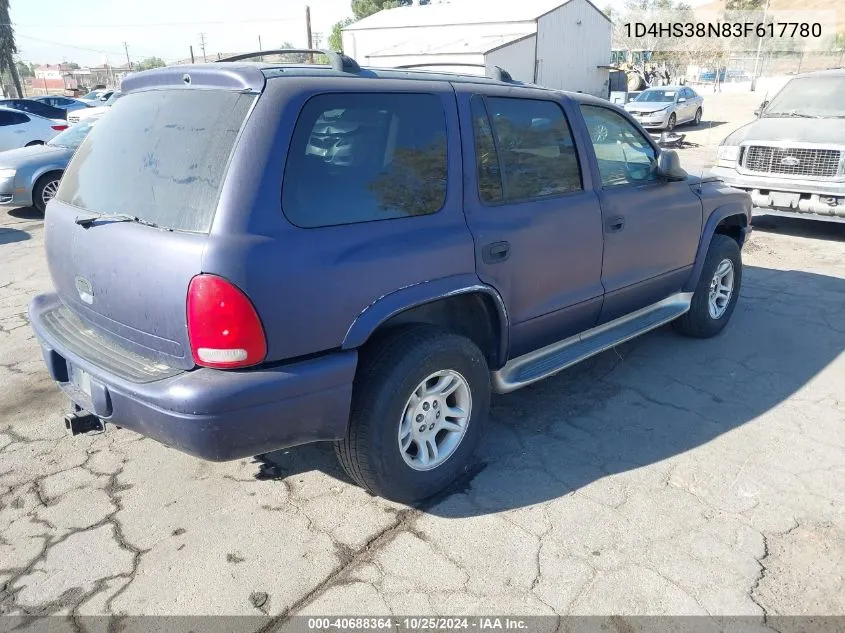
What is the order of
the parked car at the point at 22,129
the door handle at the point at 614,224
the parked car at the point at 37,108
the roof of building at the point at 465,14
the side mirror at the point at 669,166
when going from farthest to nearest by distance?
1. the roof of building at the point at 465,14
2. the parked car at the point at 37,108
3. the parked car at the point at 22,129
4. the side mirror at the point at 669,166
5. the door handle at the point at 614,224

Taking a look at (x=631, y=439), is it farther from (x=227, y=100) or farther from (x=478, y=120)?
(x=227, y=100)

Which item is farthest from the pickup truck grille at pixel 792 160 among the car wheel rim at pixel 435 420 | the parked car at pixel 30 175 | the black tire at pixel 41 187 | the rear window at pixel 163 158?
the black tire at pixel 41 187

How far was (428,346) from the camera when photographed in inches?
111

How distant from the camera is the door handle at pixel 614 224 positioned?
375cm

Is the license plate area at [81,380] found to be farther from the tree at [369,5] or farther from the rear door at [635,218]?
the tree at [369,5]

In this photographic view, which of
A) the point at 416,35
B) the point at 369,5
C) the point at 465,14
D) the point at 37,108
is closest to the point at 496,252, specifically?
the point at 37,108

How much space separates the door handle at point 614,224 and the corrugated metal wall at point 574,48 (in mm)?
32790

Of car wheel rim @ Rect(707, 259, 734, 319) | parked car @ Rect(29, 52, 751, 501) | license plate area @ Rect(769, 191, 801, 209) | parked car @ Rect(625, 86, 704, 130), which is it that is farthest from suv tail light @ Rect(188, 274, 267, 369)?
parked car @ Rect(625, 86, 704, 130)

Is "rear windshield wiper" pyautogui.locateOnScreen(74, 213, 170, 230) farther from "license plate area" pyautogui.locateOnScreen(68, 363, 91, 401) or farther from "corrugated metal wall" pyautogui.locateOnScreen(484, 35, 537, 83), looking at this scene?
"corrugated metal wall" pyautogui.locateOnScreen(484, 35, 537, 83)

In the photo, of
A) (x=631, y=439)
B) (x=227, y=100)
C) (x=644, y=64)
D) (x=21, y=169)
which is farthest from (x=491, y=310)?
(x=644, y=64)

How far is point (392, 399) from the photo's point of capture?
2.73m

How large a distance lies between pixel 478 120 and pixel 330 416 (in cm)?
157

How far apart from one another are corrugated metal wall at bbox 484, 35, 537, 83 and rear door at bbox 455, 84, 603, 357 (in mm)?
29266

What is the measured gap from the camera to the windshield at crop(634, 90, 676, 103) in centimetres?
2265
